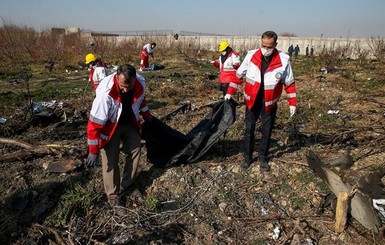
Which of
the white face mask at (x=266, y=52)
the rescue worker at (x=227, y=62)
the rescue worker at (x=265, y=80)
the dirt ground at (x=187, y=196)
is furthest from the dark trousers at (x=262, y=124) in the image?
the rescue worker at (x=227, y=62)

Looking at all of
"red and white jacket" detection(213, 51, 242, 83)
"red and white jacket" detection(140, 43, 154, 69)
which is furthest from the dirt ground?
"red and white jacket" detection(140, 43, 154, 69)

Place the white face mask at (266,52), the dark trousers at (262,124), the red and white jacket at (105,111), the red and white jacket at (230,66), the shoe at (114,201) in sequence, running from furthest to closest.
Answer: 1. the red and white jacket at (230,66)
2. the dark trousers at (262,124)
3. the white face mask at (266,52)
4. the shoe at (114,201)
5. the red and white jacket at (105,111)

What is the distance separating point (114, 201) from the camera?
3.42 metres

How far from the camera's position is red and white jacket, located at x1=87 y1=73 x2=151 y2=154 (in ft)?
9.81

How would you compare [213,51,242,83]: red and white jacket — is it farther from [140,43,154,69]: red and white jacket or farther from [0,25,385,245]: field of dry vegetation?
[140,43,154,69]: red and white jacket

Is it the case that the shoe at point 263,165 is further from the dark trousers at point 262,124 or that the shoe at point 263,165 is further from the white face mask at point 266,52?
the white face mask at point 266,52

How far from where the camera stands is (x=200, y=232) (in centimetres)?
316

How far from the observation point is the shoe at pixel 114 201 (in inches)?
134

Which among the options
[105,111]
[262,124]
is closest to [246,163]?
[262,124]

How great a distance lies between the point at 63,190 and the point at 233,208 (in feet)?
6.14

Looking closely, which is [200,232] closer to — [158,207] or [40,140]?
[158,207]

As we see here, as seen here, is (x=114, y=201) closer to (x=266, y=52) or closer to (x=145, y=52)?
(x=266, y=52)

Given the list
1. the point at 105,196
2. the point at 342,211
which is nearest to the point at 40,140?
the point at 105,196

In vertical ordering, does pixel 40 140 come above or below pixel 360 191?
below
